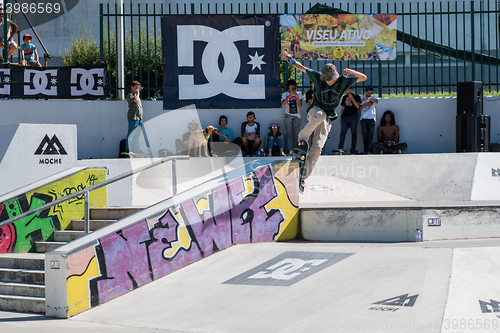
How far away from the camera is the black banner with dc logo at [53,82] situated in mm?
13320

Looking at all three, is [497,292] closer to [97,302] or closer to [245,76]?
[97,302]

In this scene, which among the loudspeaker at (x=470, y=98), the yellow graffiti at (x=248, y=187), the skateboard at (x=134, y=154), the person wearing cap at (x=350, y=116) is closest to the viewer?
the yellow graffiti at (x=248, y=187)

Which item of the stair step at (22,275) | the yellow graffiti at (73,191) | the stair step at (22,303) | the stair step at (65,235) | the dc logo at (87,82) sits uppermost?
the dc logo at (87,82)

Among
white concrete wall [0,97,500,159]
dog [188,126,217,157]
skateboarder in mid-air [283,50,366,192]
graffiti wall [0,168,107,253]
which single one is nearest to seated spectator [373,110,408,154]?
white concrete wall [0,97,500,159]

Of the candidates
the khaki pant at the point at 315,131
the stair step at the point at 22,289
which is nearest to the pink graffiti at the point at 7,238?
the stair step at the point at 22,289

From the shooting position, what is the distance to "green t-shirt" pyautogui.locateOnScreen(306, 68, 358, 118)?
812cm

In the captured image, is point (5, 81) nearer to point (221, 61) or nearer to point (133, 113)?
point (133, 113)

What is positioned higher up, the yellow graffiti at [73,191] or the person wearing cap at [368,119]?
the person wearing cap at [368,119]

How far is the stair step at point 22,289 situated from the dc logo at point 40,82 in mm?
7627

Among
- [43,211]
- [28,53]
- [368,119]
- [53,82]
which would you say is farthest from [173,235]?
[28,53]

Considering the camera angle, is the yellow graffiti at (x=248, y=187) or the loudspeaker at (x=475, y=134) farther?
the loudspeaker at (x=475, y=134)

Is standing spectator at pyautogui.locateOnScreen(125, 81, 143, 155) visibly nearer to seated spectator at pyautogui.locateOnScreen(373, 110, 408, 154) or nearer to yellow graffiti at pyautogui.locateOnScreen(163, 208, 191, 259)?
yellow graffiti at pyautogui.locateOnScreen(163, 208, 191, 259)

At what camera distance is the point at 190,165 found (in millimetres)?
11500

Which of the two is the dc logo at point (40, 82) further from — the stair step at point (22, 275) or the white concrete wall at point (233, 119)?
the stair step at point (22, 275)
